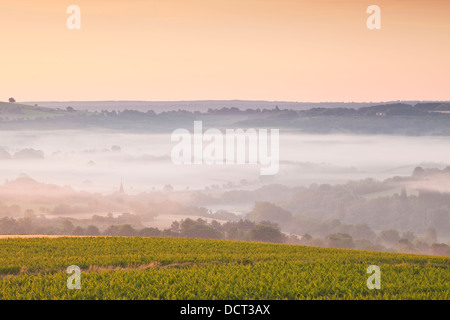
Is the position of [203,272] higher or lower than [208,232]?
higher

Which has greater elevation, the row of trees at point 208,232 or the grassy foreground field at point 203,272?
the grassy foreground field at point 203,272

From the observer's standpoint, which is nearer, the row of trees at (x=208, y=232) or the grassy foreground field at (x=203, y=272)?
the grassy foreground field at (x=203, y=272)

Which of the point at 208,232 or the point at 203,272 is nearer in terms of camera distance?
the point at 203,272

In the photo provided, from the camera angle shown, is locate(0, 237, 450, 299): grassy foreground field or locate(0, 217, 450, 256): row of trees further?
locate(0, 217, 450, 256): row of trees

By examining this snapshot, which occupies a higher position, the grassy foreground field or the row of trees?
the grassy foreground field

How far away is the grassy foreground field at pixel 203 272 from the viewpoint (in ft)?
58.5

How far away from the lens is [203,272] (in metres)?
20.8

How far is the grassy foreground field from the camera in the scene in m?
17.8
